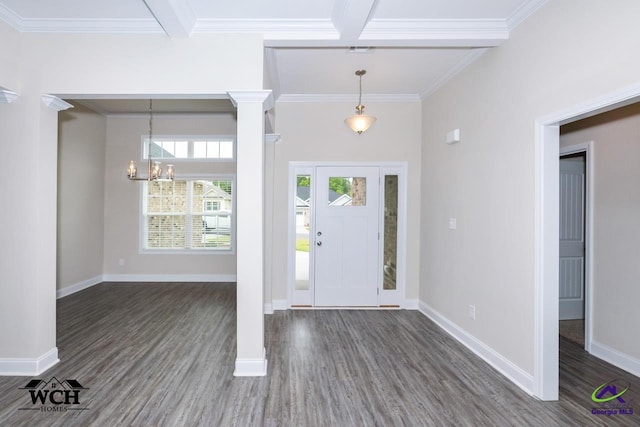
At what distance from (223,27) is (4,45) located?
172 centimetres

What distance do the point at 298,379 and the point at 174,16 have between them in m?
2.98

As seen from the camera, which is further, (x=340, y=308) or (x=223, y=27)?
(x=340, y=308)

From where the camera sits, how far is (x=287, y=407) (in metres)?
2.29

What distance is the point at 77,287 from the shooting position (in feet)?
17.5

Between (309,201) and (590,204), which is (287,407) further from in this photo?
(590,204)

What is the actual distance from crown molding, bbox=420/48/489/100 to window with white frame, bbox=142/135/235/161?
350cm

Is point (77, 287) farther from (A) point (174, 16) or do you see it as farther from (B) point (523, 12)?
(B) point (523, 12)

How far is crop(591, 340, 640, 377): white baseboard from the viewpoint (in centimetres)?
276

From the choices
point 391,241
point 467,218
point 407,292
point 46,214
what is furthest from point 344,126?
point 46,214

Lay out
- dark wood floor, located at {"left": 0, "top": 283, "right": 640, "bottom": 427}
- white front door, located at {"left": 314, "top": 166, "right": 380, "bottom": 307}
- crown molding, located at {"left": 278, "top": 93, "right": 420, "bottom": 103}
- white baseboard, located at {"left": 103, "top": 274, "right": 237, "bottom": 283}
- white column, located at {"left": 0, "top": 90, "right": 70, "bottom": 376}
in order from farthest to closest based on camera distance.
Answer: white baseboard, located at {"left": 103, "top": 274, "right": 237, "bottom": 283} → white front door, located at {"left": 314, "top": 166, "right": 380, "bottom": 307} → crown molding, located at {"left": 278, "top": 93, "right": 420, "bottom": 103} → white column, located at {"left": 0, "top": 90, "right": 70, "bottom": 376} → dark wood floor, located at {"left": 0, "top": 283, "right": 640, "bottom": 427}

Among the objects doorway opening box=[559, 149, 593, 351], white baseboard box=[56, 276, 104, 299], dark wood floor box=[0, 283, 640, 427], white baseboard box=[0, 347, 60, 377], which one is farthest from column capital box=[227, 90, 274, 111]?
white baseboard box=[56, 276, 104, 299]

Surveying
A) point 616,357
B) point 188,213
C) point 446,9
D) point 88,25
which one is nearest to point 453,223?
point 616,357

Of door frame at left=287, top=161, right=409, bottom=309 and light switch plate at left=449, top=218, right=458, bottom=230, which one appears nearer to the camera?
light switch plate at left=449, top=218, right=458, bottom=230

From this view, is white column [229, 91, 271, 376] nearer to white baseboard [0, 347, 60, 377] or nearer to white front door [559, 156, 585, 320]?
white baseboard [0, 347, 60, 377]
